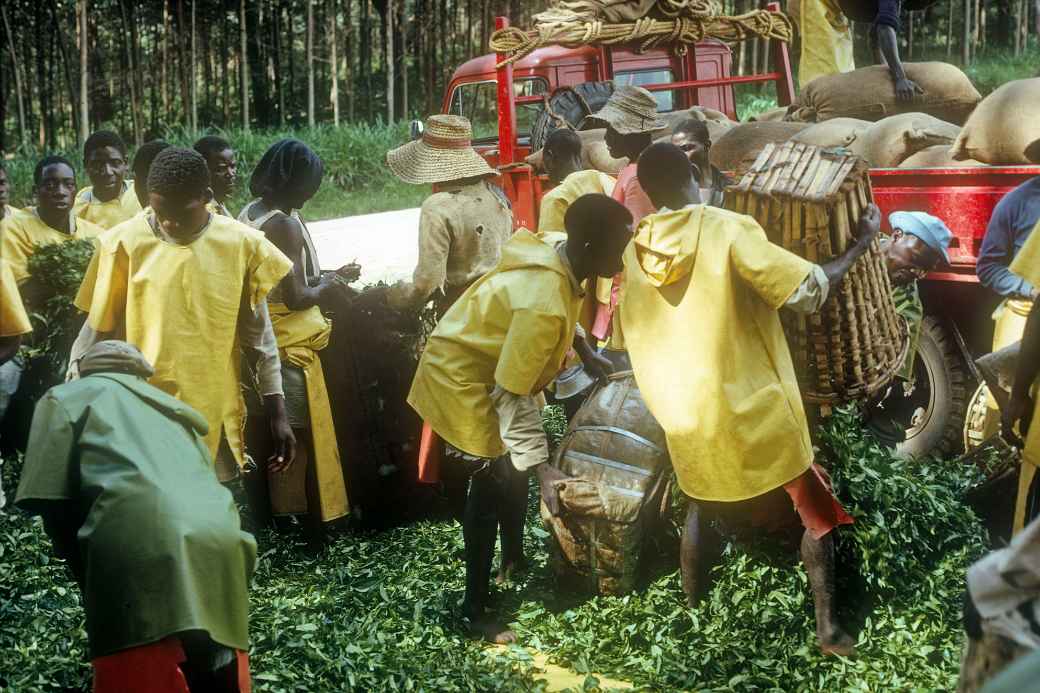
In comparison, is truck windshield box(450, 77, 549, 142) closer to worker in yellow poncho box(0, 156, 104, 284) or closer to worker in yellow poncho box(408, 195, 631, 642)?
worker in yellow poncho box(0, 156, 104, 284)

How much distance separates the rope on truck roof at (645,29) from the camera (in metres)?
8.09

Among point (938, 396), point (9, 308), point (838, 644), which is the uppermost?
point (9, 308)

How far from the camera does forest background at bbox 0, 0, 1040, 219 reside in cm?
1997

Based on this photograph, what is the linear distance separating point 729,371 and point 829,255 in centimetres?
50

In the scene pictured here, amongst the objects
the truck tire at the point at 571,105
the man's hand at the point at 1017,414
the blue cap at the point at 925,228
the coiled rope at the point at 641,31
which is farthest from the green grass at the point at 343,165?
the man's hand at the point at 1017,414

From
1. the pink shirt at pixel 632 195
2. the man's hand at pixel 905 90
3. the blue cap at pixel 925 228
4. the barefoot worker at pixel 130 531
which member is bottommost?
the barefoot worker at pixel 130 531

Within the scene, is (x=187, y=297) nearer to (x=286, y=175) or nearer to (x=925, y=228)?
(x=286, y=175)

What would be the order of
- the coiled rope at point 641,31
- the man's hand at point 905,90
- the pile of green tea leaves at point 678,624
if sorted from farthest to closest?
the coiled rope at point 641,31
the man's hand at point 905,90
the pile of green tea leaves at point 678,624

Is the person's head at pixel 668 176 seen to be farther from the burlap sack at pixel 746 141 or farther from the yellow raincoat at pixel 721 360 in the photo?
the burlap sack at pixel 746 141

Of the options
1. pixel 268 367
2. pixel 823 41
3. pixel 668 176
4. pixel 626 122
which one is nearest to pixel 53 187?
pixel 268 367

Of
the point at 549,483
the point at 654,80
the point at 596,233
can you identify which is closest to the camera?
the point at 596,233

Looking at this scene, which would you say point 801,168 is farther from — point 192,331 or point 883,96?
point 883,96

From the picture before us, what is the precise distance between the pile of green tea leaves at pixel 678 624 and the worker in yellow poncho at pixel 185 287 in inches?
31.5

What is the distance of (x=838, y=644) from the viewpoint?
3863mm
